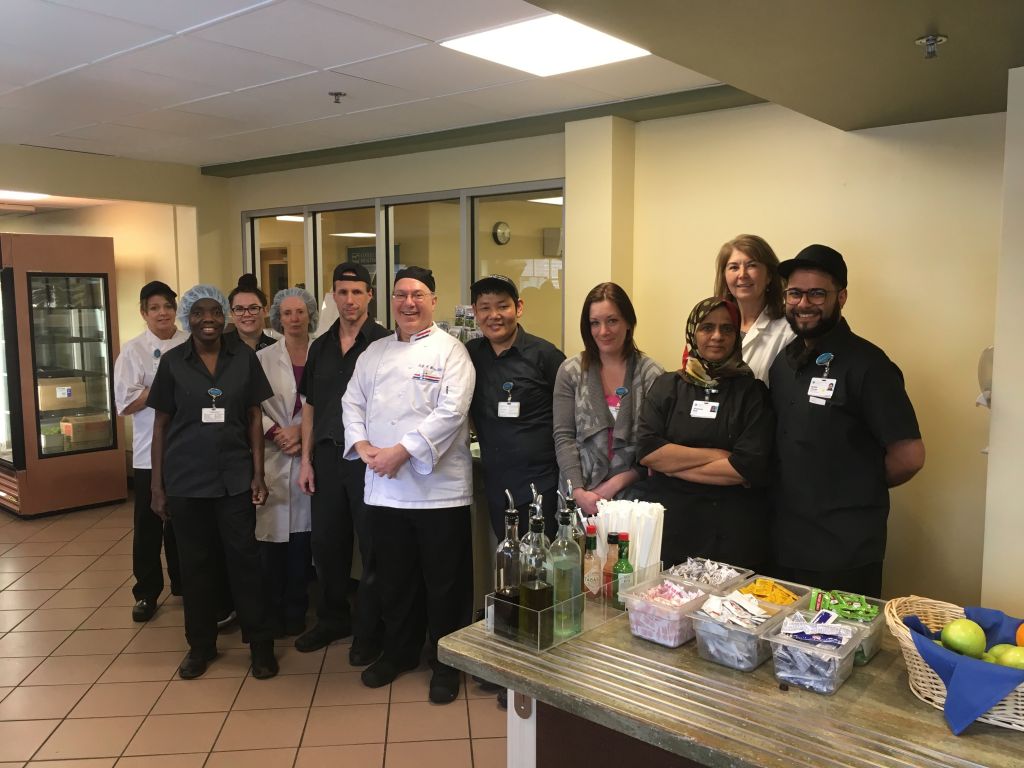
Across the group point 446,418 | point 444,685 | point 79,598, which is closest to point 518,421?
point 446,418

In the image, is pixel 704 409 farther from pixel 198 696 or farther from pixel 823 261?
pixel 198 696

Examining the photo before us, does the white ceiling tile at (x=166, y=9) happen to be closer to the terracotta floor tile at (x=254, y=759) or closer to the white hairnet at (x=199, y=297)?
the white hairnet at (x=199, y=297)

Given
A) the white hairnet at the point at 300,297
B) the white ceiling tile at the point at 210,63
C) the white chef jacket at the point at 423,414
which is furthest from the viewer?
the white hairnet at the point at 300,297

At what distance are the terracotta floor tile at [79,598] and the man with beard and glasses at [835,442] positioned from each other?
142 inches

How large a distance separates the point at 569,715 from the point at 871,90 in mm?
2181

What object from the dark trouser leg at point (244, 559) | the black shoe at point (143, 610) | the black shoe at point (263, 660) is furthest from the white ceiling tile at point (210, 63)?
the black shoe at point (143, 610)

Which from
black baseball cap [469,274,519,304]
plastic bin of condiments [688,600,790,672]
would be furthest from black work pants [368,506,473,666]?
plastic bin of condiments [688,600,790,672]

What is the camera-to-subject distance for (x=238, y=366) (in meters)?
3.32

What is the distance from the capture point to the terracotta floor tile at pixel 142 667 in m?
3.39

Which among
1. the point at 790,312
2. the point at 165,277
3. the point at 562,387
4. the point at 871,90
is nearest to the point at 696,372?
the point at 790,312

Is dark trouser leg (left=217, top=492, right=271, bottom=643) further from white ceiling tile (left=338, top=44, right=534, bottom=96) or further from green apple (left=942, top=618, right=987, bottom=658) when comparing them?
green apple (left=942, top=618, right=987, bottom=658)

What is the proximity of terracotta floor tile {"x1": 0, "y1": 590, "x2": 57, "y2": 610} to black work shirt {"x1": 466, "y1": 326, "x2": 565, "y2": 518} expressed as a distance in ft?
8.96

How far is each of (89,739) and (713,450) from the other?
8.10 ft

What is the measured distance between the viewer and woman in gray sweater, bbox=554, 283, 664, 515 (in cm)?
291
